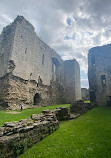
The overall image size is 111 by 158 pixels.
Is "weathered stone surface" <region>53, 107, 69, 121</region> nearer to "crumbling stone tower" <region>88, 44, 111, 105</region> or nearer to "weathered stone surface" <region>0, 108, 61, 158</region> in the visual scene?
"weathered stone surface" <region>0, 108, 61, 158</region>

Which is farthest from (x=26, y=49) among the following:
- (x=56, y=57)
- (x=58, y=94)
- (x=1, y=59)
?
(x=58, y=94)

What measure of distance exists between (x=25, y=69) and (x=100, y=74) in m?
10.5

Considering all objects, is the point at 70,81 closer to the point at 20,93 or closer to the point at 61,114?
the point at 20,93

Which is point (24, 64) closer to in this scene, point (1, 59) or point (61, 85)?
point (1, 59)

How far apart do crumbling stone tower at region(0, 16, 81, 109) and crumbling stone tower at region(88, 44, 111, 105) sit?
745cm

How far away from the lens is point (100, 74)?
1526 cm

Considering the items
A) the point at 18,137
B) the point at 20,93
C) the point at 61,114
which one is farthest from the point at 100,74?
the point at 18,137

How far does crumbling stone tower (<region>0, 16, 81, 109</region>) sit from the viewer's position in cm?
1189

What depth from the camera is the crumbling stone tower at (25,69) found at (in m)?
11.9

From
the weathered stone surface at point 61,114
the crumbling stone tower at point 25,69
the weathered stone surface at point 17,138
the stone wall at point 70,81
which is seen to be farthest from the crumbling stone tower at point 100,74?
the weathered stone surface at point 17,138

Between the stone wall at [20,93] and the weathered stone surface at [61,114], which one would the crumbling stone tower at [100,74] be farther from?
the weathered stone surface at [61,114]

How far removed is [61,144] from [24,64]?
39.6 feet

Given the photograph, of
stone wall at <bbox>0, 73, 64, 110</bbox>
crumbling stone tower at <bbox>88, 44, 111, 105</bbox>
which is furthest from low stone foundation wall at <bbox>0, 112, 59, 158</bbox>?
crumbling stone tower at <bbox>88, 44, 111, 105</bbox>

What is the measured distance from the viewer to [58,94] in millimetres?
22188
